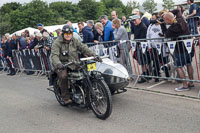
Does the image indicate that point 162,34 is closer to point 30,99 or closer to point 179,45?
point 179,45

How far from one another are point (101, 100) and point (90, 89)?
333 mm

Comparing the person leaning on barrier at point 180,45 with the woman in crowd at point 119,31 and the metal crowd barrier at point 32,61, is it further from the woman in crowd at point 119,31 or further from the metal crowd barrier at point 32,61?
the metal crowd barrier at point 32,61

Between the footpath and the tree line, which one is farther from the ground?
the tree line

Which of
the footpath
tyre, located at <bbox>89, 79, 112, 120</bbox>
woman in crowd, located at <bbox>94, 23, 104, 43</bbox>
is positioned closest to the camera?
tyre, located at <bbox>89, 79, 112, 120</bbox>

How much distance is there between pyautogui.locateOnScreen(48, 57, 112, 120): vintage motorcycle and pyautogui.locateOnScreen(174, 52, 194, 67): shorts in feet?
7.90

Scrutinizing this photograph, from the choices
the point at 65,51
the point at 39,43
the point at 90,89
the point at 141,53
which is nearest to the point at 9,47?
the point at 39,43

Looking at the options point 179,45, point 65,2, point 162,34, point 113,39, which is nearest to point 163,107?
point 179,45

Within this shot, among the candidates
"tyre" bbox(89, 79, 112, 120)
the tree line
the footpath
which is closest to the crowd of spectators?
the footpath

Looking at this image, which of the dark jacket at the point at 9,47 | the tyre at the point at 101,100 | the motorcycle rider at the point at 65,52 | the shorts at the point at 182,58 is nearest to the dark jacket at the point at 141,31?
the shorts at the point at 182,58

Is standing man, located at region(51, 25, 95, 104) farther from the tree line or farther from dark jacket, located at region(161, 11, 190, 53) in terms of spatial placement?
the tree line

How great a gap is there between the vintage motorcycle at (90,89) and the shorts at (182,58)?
7.90 feet

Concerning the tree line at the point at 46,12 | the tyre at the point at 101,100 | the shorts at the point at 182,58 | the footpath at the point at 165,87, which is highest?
the tree line at the point at 46,12

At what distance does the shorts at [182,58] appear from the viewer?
21.6ft

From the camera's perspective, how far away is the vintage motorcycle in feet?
16.6
